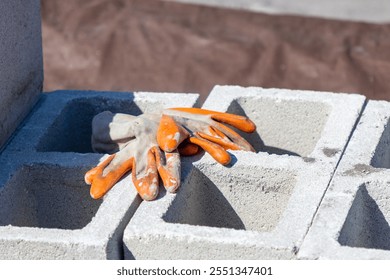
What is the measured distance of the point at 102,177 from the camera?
4.88 metres

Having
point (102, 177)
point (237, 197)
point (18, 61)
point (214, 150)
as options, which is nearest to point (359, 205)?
point (237, 197)

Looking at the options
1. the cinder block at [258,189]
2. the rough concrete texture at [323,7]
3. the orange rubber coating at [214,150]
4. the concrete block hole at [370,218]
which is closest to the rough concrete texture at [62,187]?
the cinder block at [258,189]

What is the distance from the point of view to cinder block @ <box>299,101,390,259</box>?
14.2 ft

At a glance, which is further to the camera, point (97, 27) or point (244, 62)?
point (97, 27)

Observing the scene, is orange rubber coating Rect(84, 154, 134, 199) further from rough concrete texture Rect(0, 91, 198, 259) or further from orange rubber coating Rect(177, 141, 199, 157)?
orange rubber coating Rect(177, 141, 199, 157)

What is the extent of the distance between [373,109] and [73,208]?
169cm

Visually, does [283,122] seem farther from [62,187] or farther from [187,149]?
[62,187]

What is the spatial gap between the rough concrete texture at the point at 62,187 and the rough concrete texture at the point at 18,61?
8cm

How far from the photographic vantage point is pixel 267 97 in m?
5.68
